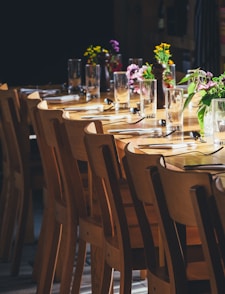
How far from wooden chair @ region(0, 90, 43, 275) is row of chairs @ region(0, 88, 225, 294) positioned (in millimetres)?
278

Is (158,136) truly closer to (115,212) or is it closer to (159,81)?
(115,212)

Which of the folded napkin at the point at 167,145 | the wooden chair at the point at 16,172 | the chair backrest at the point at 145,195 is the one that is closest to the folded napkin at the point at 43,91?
the wooden chair at the point at 16,172

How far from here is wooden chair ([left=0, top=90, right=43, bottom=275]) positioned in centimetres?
568

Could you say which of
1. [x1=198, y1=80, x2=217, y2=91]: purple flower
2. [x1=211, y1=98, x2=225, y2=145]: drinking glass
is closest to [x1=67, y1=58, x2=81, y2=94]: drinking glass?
[x1=198, y1=80, x2=217, y2=91]: purple flower

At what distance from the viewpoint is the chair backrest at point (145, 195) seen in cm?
332

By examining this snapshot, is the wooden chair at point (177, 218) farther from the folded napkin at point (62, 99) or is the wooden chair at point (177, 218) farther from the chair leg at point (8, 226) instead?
the folded napkin at point (62, 99)

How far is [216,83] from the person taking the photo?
458cm

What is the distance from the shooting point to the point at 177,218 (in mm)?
Result: 3078

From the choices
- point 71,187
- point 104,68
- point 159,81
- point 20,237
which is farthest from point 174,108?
point 104,68

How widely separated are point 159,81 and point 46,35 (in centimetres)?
442

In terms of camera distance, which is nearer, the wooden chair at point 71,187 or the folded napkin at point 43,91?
the wooden chair at point 71,187

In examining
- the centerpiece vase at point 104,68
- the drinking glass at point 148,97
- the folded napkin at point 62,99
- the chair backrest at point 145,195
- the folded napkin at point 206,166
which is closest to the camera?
the chair backrest at point 145,195

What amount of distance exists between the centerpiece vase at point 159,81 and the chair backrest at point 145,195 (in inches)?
79.3

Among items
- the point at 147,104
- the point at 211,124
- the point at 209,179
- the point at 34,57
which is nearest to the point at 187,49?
the point at 34,57
